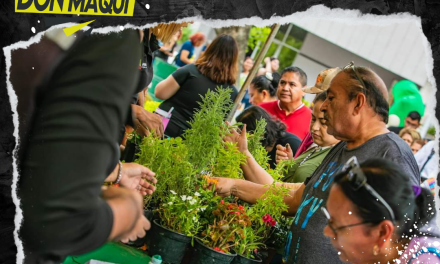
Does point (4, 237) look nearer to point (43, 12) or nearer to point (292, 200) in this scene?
point (43, 12)

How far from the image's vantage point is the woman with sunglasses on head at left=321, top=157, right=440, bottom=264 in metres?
1.24

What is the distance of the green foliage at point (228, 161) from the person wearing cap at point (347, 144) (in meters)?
0.38

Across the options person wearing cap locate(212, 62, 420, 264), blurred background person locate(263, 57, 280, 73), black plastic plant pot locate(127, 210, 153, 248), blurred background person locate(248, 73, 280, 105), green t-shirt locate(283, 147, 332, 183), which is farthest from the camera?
blurred background person locate(263, 57, 280, 73)

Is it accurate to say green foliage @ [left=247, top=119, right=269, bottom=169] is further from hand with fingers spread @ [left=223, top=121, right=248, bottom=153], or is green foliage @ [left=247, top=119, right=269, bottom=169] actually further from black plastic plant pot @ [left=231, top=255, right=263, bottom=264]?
black plastic plant pot @ [left=231, top=255, right=263, bottom=264]

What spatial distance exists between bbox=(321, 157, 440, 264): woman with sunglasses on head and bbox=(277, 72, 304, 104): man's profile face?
2294mm

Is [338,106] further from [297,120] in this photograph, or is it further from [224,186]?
[297,120]

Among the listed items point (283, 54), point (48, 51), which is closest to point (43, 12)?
point (48, 51)

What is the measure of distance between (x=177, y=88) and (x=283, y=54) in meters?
7.11

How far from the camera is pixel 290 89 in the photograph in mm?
3637

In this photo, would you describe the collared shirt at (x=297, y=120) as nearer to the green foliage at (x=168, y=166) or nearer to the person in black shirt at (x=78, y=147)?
the green foliage at (x=168, y=166)

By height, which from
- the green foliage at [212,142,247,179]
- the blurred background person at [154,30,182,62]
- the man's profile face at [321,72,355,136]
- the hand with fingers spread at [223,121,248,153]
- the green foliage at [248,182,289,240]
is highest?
the man's profile face at [321,72,355,136]

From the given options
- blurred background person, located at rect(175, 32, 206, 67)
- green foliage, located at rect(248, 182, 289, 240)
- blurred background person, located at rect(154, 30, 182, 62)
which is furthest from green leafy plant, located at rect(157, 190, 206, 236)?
blurred background person, located at rect(175, 32, 206, 67)

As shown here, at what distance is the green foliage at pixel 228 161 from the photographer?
2.00 m

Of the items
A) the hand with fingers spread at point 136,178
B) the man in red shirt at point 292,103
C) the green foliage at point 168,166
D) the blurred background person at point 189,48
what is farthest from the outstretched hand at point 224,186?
the blurred background person at point 189,48
